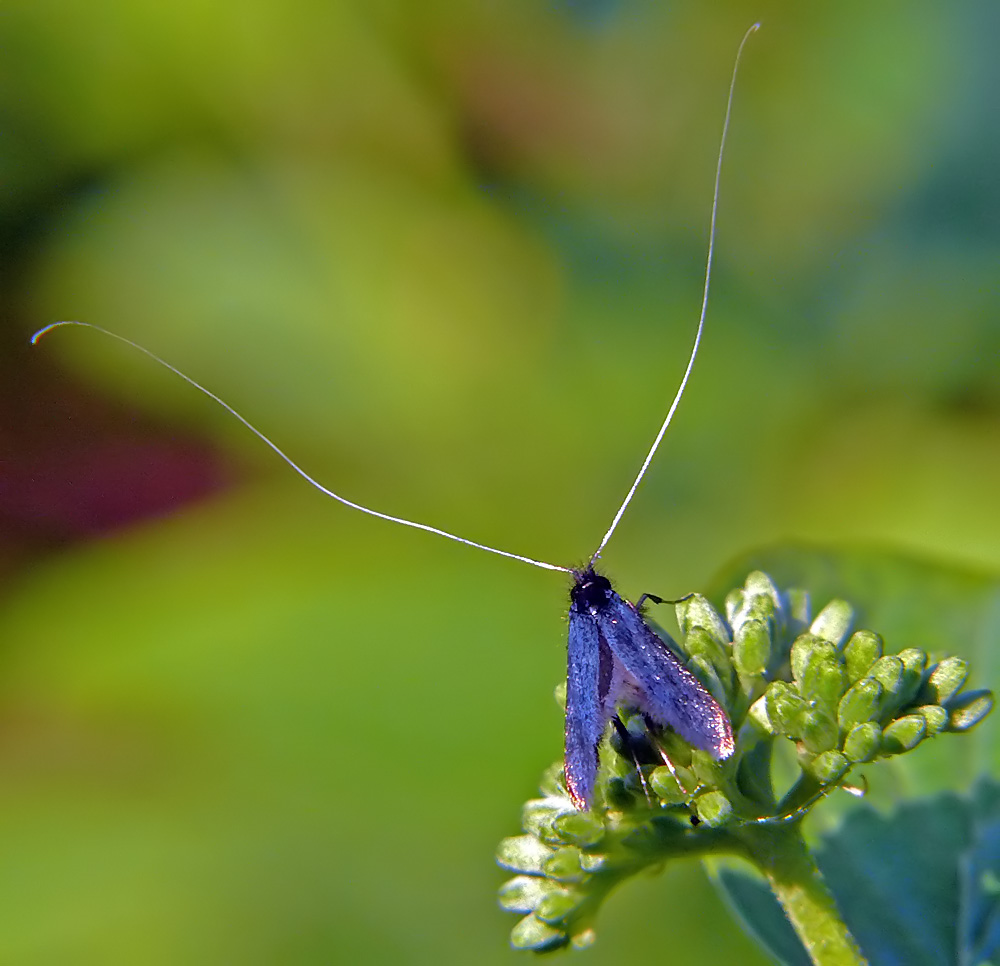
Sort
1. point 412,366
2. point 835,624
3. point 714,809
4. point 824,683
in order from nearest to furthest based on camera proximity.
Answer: point 714,809, point 824,683, point 835,624, point 412,366

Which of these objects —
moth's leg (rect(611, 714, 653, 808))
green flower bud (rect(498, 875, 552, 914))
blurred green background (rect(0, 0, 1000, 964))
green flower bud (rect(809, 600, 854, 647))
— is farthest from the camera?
blurred green background (rect(0, 0, 1000, 964))

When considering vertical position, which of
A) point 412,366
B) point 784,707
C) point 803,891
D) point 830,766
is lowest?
point 803,891

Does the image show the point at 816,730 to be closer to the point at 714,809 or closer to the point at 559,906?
the point at 714,809

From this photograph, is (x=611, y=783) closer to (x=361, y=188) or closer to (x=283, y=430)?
(x=283, y=430)

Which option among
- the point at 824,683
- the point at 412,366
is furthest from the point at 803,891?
the point at 412,366

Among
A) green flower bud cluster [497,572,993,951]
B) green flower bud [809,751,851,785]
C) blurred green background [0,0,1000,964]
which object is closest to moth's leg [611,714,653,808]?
green flower bud cluster [497,572,993,951]

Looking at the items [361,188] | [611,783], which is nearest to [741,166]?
[361,188]

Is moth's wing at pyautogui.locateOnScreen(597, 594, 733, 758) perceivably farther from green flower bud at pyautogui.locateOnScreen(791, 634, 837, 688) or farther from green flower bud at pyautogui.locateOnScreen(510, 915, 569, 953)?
green flower bud at pyautogui.locateOnScreen(510, 915, 569, 953)
